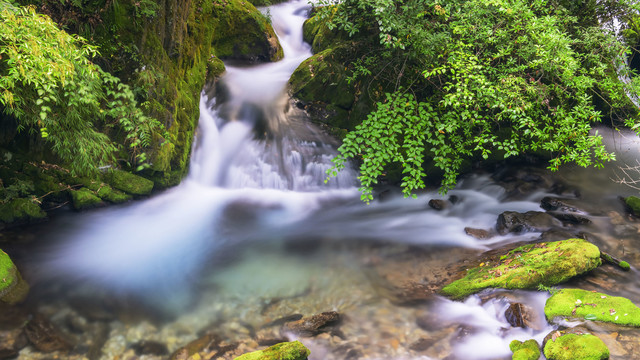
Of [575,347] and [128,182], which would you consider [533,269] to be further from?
[128,182]

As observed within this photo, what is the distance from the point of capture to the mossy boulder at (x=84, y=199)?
627 cm

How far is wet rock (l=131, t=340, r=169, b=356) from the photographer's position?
12.0 feet

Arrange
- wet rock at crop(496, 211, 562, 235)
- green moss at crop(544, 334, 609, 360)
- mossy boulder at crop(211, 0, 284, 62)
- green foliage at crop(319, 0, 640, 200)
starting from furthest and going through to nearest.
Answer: mossy boulder at crop(211, 0, 284, 62), wet rock at crop(496, 211, 562, 235), green foliage at crop(319, 0, 640, 200), green moss at crop(544, 334, 609, 360)

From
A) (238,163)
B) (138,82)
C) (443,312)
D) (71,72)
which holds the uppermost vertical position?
(138,82)

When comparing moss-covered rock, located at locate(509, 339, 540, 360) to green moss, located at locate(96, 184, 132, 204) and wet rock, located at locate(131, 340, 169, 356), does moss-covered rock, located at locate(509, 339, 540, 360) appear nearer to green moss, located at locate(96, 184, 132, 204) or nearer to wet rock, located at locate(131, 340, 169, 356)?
wet rock, located at locate(131, 340, 169, 356)

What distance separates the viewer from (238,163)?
8.53m

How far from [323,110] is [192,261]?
16.3ft

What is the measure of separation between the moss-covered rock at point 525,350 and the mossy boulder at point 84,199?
6.91m

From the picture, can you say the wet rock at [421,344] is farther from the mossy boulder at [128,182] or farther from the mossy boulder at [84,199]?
the mossy boulder at [84,199]

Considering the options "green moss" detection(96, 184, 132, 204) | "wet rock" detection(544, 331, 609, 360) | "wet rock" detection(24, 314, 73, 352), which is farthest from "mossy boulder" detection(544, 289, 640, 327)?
"green moss" detection(96, 184, 132, 204)

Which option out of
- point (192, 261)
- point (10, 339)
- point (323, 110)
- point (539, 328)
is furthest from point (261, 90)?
point (539, 328)

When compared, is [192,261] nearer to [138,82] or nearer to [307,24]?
[138,82]

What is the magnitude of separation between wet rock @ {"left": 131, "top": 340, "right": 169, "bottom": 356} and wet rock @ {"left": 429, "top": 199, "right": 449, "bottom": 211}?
5.69 meters

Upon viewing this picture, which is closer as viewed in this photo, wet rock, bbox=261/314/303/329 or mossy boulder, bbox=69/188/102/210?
wet rock, bbox=261/314/303/329
